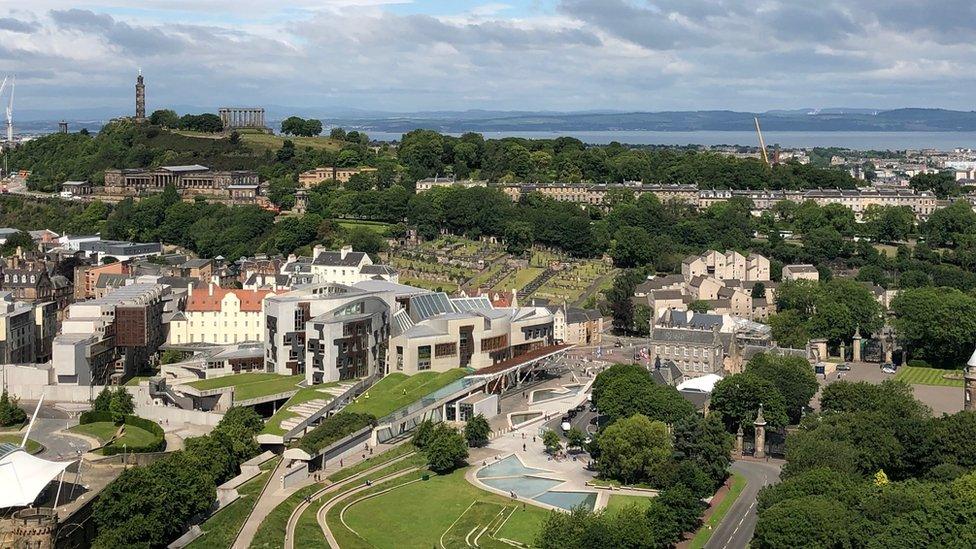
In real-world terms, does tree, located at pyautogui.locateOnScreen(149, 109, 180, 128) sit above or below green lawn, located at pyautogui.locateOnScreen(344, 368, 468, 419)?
above

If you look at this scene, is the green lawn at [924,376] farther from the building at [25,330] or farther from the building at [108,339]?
the building at [25,330]

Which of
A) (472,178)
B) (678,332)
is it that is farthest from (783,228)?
(678,332)

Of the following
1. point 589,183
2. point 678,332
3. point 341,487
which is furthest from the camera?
point 589,183

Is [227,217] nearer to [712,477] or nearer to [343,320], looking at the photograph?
[343,320]

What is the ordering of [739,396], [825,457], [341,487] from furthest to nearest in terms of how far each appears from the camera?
[739,396] → [341,487] → [825,457]

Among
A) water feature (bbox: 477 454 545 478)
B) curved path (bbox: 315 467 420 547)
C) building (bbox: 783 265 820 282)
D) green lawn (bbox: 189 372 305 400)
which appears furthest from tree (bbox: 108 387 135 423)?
building (bbox: 783 265 820 282)

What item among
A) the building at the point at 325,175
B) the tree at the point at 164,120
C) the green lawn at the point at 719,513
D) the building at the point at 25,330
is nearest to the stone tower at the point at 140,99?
the tree at the point at 164,120

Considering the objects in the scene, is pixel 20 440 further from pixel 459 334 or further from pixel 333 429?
pixel 459 334

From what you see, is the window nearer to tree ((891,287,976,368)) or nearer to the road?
the road
